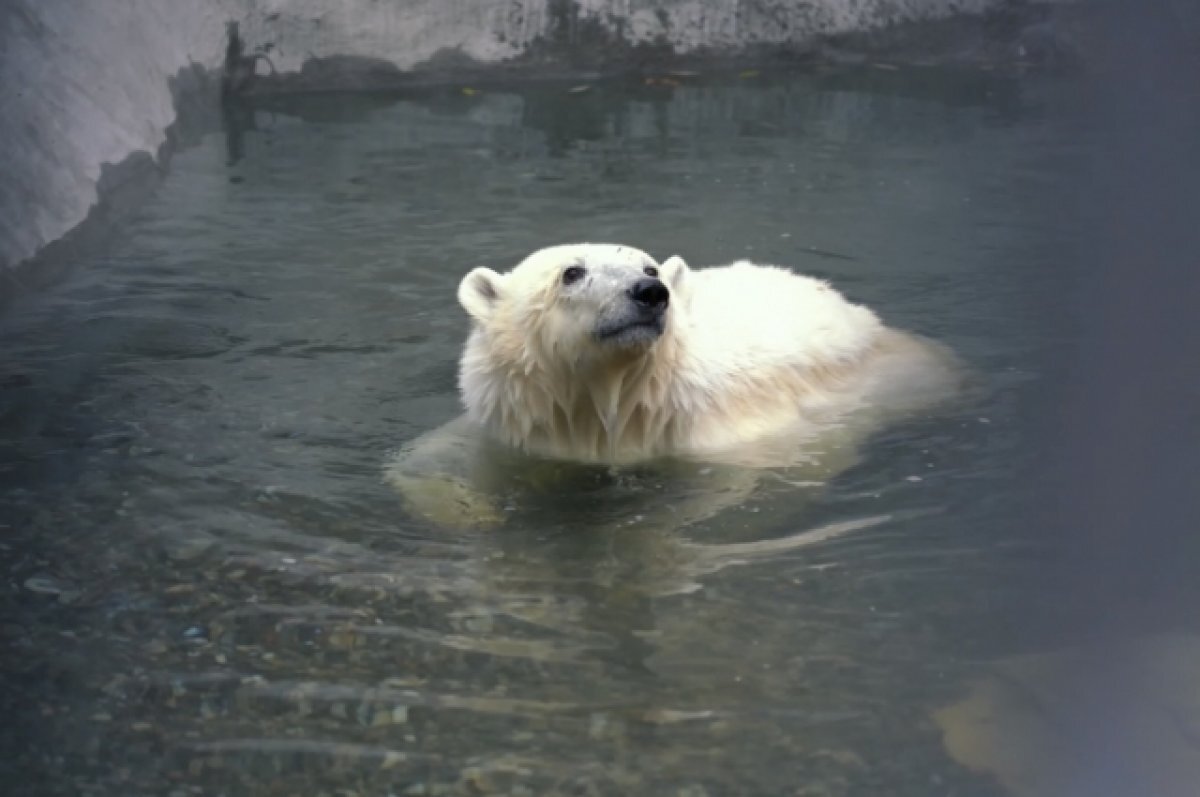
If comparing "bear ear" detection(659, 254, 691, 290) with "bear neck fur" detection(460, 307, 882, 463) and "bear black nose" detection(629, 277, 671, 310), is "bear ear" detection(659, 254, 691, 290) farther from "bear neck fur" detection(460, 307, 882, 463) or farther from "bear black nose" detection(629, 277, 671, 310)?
"bear black nose" detection(629, 277, 671, 310)

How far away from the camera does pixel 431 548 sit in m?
4.06

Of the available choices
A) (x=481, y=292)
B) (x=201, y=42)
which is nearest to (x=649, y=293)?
(x=481, y=292)

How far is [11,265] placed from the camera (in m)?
6.23

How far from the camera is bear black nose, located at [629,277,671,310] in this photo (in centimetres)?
421

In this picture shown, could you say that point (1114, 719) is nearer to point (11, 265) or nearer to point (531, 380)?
point (531, 380)

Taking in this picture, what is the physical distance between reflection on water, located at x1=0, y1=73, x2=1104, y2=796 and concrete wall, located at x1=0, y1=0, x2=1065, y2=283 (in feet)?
1.38

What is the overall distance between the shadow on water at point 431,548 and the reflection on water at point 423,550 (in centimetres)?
1

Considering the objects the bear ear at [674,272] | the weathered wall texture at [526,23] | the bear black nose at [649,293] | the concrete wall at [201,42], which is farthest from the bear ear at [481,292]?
the weathered wall texture at [526,23]

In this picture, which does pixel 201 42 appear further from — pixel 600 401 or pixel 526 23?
pixel 600 401

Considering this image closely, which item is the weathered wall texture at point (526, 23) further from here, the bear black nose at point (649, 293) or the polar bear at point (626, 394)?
the bear black nose at point (649, 293)

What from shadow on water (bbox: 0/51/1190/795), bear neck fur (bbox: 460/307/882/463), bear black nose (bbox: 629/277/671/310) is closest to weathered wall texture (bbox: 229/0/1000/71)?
shadow on water (bbox: 0/51/1190/795)

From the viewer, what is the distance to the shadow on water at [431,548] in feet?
9.98

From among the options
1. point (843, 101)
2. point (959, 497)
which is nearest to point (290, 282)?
point (959, 497)

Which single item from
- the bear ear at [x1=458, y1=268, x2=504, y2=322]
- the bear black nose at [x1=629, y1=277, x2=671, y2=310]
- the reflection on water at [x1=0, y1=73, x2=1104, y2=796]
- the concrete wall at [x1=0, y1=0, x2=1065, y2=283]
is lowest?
the reflection on water at [x1=0, y1=73, x2=1104, y2=796]
